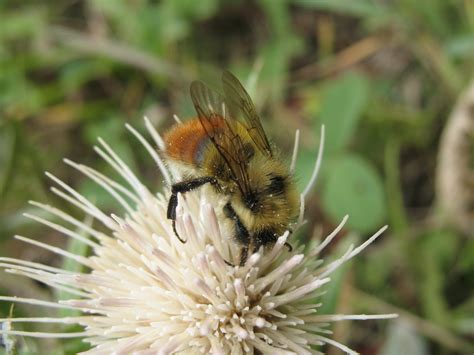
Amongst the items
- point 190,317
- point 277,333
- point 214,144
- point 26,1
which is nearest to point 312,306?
point 277,333

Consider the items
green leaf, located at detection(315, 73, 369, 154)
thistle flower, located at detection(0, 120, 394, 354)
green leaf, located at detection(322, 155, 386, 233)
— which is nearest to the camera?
thistle flower, located at detection(0, 120, 394, 354)

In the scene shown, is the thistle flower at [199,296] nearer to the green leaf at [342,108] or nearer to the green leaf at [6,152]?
the green leaf at [342,108]

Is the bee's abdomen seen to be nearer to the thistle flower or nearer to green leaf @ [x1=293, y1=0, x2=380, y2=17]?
the thistle flower

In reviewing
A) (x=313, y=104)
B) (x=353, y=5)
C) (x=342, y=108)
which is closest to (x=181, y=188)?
(x=342, y=108)

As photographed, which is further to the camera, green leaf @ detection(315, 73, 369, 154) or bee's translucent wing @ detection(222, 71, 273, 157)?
green leaf @ detection(315, 73, 369, 154)

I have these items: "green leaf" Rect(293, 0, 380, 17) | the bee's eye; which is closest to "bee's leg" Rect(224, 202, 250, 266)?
the bee's eye

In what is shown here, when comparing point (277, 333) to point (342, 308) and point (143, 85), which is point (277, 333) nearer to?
point (342, 308)

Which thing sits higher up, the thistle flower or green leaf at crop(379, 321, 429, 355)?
the thistle flower

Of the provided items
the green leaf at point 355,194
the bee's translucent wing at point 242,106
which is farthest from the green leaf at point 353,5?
the bee's translucent wing at point 242,106

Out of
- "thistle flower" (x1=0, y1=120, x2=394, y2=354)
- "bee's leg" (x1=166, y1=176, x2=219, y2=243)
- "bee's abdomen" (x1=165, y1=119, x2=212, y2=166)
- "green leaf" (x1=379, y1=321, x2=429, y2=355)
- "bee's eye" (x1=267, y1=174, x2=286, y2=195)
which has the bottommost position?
"green leaf" (x1=379, y1=321, x2=429, y2=355)
